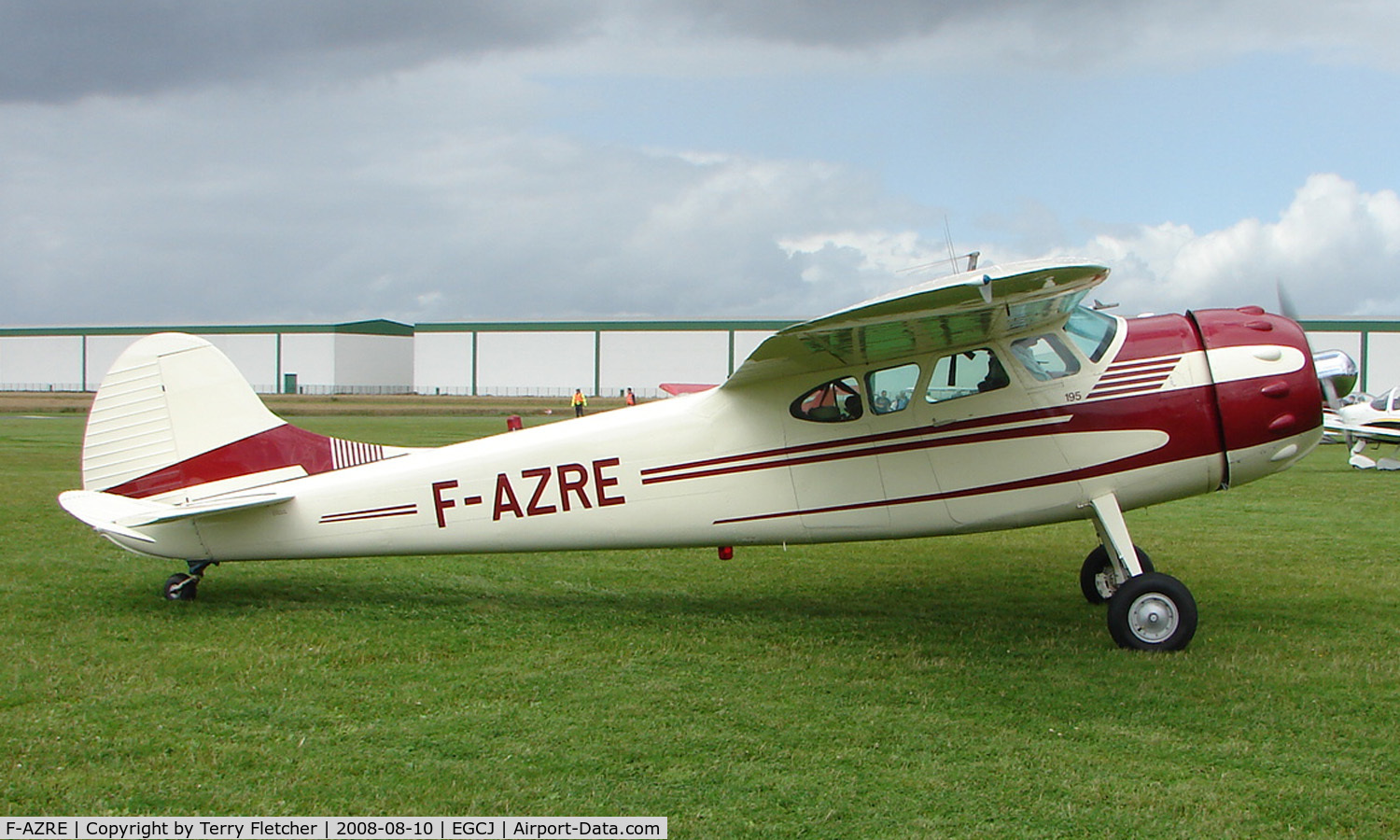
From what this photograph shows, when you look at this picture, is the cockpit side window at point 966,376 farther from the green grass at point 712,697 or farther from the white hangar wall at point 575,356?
the white hangar wall at point 575,356

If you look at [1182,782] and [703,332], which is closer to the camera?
[1182,782]

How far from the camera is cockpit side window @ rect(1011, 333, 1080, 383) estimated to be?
714 centimetres

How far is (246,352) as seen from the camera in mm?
78875

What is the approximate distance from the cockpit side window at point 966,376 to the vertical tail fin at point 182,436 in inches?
172

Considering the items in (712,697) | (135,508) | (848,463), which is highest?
(848,463)

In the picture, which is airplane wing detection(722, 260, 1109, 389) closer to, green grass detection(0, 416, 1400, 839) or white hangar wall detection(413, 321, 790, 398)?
green grass detection(0, 416, 1400, 839)

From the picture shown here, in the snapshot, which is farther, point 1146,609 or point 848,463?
point 848,463

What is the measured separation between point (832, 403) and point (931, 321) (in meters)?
1.18

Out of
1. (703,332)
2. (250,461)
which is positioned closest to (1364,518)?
(250,461)

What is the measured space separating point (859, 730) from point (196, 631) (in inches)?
185

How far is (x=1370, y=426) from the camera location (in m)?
19.9

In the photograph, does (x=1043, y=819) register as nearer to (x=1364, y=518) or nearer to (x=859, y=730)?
(x=859, y=730)

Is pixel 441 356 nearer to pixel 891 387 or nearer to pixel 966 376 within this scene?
pixel 891 387

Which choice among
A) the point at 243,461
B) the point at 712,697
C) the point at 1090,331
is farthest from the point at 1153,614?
the point at 243,461
